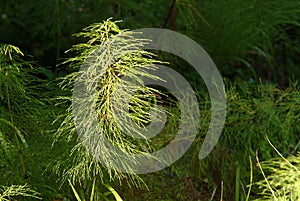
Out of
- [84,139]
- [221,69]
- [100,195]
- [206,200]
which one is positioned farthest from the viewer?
[221,69]

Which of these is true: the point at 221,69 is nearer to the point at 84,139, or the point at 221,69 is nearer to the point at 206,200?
the point at 206,200

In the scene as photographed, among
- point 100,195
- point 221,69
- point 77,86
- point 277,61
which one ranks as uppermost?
point 277,61

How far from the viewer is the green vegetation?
4.53ft

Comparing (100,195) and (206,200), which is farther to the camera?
(206,200)

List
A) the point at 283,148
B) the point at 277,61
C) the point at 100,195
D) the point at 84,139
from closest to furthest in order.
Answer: the point at 84,139 → the point at 100,195 → the point at 283,148 → the point at 277,61

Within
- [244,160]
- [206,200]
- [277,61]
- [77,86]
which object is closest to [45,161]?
[77,86]

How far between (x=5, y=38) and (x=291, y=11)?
1250 mm

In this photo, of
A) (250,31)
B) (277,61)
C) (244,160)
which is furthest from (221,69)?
(244,160)

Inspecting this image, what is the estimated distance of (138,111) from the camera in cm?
148

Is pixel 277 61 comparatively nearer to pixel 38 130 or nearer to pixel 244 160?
pixel 244 160

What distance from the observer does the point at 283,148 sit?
1.97 meters

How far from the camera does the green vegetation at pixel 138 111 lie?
4.53ft

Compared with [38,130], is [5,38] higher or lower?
higher

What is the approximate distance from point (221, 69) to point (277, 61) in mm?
559
